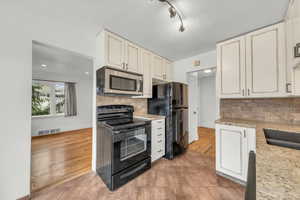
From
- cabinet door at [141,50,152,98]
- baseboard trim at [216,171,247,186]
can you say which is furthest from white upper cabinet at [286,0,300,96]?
cabinet door at [141,50,152,98]

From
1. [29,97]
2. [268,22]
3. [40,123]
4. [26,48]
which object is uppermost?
[268,22]

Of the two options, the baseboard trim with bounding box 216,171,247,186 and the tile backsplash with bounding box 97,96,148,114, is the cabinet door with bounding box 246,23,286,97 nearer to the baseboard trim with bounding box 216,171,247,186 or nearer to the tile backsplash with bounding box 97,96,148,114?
the baseboard trim with bounding box 216,171,247,186

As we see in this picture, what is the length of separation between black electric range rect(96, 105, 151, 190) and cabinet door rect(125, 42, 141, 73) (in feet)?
2.75

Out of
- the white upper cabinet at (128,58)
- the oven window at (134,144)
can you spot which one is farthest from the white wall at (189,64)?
the oven window at (134,144)

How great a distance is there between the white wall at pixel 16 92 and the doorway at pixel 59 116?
22 cm

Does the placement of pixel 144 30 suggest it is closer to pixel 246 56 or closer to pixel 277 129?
pixel 246 56

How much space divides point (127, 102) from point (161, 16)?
1744 millimetres

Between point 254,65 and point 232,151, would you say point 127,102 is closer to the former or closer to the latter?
point 232,151

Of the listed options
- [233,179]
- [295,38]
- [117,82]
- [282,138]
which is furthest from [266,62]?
[117,82]

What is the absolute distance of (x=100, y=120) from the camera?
6.84 ft

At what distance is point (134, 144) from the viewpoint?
196 cm

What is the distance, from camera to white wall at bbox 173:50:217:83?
2.80m

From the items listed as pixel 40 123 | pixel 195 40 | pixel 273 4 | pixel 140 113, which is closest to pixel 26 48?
pixel 140 113

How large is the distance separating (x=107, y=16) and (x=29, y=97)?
1508 millimetres
